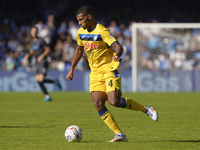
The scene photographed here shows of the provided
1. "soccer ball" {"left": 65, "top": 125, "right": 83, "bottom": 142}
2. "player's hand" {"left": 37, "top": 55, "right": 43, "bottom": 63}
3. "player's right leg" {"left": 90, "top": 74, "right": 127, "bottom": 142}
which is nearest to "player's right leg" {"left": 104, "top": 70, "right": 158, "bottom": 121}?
"player's right leg" {"left": 90, "top": 74, "right": 127, "bottom": 142}

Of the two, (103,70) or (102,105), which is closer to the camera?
(102,105)

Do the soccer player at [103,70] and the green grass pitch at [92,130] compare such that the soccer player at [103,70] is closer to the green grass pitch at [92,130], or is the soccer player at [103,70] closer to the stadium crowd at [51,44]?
the green grass pitch at [92,130]

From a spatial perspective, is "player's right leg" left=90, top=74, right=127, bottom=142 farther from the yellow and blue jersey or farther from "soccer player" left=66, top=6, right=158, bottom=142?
the yellow and blue jersey

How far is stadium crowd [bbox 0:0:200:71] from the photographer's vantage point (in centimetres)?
1922

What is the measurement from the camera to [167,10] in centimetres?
2595

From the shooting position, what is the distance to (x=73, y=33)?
2148 cm

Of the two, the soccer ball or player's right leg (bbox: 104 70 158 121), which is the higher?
player's right leg (bbox: 104 70 158 121)

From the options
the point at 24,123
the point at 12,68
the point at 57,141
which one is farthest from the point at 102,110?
the point at 12,68

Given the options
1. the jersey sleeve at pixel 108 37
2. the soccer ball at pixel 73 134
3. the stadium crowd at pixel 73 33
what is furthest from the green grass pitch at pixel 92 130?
the stadium crowd at pixel 73 33

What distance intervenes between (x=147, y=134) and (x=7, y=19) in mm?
18675

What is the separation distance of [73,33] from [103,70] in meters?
15.6

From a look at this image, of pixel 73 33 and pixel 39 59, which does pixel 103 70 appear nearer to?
pixel 39 59

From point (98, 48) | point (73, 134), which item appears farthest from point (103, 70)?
point (73, 134)

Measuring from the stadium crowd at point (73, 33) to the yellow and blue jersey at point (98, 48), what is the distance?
12926mm
